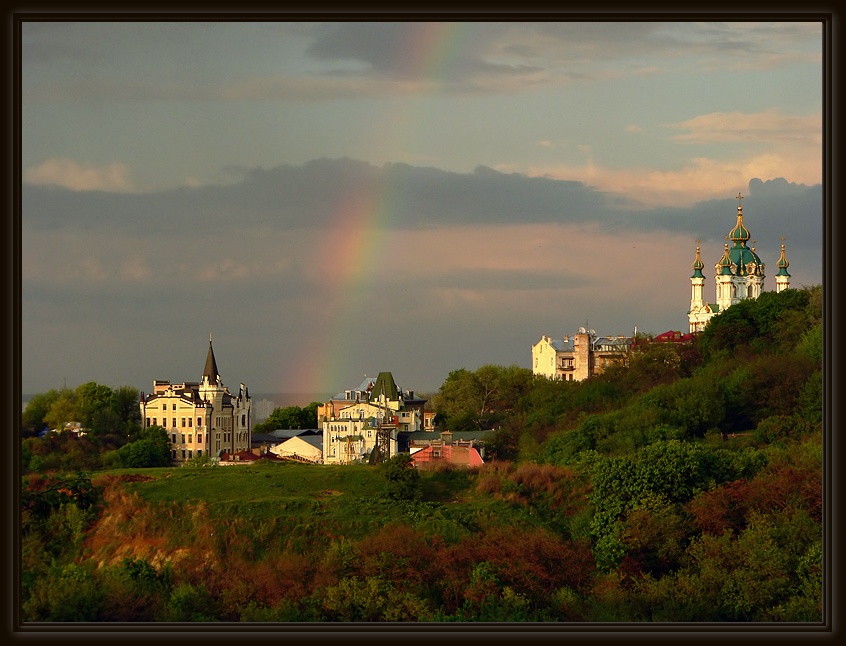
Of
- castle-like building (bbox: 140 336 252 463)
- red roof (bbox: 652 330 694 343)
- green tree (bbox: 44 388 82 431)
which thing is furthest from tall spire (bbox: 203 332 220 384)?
red roof (bbox: 652 330 694 343)

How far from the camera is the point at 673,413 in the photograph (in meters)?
28.5

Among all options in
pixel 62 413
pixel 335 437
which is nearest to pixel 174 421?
pixel 62 413

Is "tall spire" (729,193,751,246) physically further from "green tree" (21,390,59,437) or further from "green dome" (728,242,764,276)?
"green tree" (21,390,59,437)

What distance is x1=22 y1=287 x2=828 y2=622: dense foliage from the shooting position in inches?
727

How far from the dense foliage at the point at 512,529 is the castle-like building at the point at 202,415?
620 inches

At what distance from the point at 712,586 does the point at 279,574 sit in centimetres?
704

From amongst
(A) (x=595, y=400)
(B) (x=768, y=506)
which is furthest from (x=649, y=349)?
(B) (x=768, y=506)

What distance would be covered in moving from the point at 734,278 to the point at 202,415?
2360 cm

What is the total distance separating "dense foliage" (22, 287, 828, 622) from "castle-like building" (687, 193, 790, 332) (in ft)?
69.5

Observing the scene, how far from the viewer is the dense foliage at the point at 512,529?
18.5 meters

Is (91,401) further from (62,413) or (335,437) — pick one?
(335,437)

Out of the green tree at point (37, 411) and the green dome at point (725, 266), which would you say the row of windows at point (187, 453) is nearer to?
the green tree at point (37, 411)

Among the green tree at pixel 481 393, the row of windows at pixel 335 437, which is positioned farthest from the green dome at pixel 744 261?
the row of windows at pixel 335 437
